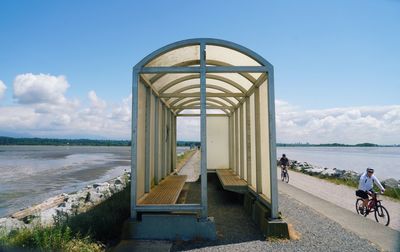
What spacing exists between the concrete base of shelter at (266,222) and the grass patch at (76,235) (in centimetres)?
268

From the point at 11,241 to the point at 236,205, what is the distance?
18.2 feet

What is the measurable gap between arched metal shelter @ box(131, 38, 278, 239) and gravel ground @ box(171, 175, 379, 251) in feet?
1.88

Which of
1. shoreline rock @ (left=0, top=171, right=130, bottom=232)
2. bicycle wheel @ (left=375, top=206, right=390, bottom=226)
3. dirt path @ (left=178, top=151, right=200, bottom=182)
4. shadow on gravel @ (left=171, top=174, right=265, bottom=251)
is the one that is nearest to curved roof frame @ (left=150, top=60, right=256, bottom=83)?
Result: shadow on gravel @ (left=171, top=174, right=265, bottom=251)

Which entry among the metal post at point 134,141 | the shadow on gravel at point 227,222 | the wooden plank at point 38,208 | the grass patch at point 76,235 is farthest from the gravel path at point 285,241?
the wooden plank at point 38,208

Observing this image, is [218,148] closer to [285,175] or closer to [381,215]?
[285,175]

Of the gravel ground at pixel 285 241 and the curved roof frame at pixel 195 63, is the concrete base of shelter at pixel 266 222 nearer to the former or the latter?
the gravel ground at pixel 285 241

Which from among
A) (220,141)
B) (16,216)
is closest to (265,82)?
(220,141)

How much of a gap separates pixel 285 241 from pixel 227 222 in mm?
→ 1697

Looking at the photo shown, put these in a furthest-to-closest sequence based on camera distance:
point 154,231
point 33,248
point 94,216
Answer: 1. point 94,216
2. point 154,231
3. point 33,248

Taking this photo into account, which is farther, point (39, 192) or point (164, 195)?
point (39, 192)

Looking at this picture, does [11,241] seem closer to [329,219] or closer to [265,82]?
[265,82]

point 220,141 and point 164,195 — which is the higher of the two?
point 220,141

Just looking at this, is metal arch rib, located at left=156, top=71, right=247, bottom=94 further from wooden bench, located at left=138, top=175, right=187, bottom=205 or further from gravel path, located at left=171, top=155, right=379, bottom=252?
gravel path, located at left=171, top=155, right=379, bottom=252

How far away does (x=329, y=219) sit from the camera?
21.8 ft
